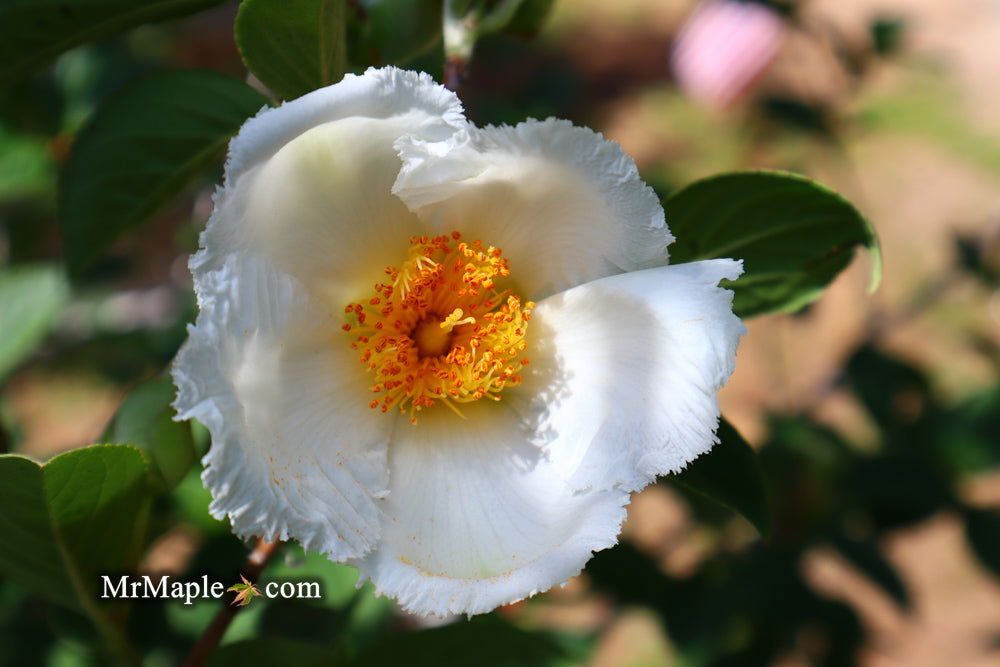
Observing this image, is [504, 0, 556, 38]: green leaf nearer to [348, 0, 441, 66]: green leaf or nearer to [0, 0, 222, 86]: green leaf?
[348, 0, 441, 66]: green leaf

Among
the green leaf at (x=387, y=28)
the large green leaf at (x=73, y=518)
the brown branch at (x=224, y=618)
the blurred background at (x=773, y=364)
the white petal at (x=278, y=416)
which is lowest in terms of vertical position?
the blurred background at (x=773, y=364)

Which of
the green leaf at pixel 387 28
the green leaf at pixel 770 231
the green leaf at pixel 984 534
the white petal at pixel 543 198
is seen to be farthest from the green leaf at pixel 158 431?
the green leaf at pixel 984 534

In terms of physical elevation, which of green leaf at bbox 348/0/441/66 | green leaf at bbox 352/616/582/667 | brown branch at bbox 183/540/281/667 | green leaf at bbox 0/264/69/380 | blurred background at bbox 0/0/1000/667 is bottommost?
blurred background at bbox 0/0/1000/667

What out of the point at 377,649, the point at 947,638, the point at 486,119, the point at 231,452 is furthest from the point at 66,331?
the point at 947,638

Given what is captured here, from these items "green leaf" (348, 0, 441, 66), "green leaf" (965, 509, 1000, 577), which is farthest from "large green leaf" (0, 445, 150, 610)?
"green leaf" (965, 509, 1000, 577)

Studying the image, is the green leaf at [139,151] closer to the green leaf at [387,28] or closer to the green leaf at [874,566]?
the green leaf at [387,28]

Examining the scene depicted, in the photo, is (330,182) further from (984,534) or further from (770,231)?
(984,534)
